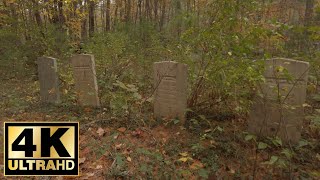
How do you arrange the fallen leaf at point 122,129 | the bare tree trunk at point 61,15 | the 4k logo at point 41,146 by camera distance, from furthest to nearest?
the bare tree trunk at point 61,15, the fallen leaf at point 122,129, the 4k logo at point 41,146

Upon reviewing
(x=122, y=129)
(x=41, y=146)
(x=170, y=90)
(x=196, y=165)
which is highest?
(x=170, y=90)

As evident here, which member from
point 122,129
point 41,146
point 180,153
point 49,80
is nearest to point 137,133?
point 122,129

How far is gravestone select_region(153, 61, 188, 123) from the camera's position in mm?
5098

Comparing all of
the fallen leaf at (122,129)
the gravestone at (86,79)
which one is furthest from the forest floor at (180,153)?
the gravestone at (86,79)

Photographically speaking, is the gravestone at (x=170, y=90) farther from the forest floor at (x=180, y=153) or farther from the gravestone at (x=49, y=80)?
the gravestone at (x=49, y=80)

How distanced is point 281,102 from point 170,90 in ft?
6.43

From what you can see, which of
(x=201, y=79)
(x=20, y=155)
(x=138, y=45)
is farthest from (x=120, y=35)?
(x=20, y=155)

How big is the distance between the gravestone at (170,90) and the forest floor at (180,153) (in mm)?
275

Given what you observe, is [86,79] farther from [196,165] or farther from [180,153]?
[196,165]

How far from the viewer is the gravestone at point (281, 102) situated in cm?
420

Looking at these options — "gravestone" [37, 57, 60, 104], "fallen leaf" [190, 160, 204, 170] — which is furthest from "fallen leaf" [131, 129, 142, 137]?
"gravestone" [37, 57, 60, 104]

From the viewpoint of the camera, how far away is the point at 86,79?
6488mm

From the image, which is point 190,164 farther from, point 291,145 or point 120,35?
point 120,35

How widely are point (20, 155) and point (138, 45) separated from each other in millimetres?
9231
